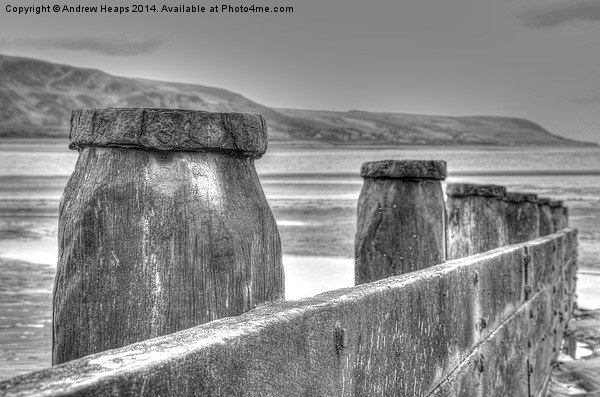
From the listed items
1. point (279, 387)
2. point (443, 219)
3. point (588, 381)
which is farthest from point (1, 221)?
point (279, 387)

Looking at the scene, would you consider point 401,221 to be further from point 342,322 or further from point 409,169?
point 342,322

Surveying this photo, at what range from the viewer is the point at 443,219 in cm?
443

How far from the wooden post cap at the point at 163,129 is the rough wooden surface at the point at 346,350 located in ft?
1.46

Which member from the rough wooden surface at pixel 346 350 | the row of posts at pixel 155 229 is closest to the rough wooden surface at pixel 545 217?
the rough wooden surface at pixel 346 350

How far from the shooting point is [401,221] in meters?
4.26

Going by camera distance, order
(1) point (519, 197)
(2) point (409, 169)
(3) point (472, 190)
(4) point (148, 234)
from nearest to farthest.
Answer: (4) point (148, 234) → (2) point (409, 169) → (3) point (472, 190) → (1) point (519, 197)

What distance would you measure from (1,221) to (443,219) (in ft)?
92.2

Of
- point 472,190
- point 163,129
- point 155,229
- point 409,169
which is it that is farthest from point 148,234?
point 472,190

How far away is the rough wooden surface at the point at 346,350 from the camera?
1.53m

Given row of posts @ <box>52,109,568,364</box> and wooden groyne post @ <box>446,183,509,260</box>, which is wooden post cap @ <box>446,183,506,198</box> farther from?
row of posts @ <box>52,109,568,364</box>

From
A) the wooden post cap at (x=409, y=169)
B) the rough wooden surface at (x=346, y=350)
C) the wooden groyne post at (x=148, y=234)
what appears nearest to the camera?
the rough wooden surface at (x=346, y=350)

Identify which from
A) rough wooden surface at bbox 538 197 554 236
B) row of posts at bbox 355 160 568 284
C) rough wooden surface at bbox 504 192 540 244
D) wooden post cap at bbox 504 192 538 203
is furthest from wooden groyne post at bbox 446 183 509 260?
rough wooden surface at bbox 538 197 554 236

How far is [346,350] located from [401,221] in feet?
6.45

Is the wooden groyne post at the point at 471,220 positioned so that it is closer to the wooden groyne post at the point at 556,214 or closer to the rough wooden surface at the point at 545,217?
the rough wooden surface at the point at 545,217
